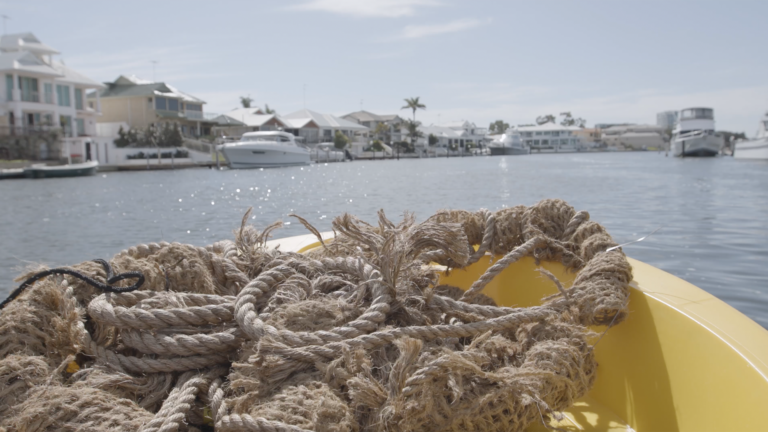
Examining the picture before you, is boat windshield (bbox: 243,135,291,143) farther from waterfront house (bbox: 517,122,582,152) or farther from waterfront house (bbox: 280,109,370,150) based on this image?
waterfront house (bbox: 517,122,582,152)

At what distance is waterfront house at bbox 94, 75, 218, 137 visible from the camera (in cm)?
4922

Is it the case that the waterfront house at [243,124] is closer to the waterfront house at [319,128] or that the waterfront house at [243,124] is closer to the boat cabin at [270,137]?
the waterfront house at [319,128]

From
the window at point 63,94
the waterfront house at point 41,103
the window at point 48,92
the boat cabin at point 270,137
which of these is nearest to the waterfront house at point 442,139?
the boat cabin at point 270,137

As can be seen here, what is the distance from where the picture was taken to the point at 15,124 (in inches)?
1367

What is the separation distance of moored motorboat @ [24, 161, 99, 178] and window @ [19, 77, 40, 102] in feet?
22.8

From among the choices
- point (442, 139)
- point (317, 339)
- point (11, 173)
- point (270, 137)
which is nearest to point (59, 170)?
point (11, 173)

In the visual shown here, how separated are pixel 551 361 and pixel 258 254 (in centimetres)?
145

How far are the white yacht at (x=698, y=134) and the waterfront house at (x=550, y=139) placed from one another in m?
52.0

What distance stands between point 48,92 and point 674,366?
141 ft

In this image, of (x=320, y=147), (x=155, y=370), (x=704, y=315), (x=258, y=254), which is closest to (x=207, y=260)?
(x=258, y=254)

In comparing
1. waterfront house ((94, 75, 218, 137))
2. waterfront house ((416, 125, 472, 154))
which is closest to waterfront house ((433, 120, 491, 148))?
waterfront house ((416, 125, 472, 154))

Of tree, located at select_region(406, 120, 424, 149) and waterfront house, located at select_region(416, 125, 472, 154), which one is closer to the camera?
tree, located at select_region(406, 120, 424, 149)

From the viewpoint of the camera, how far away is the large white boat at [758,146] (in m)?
43.8

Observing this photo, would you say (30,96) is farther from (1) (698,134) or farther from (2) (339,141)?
(1) (698,134)
